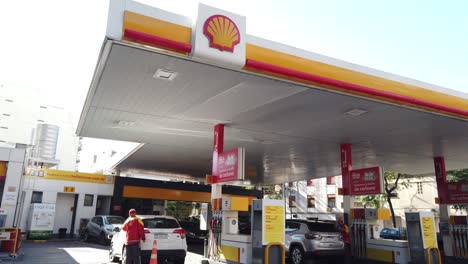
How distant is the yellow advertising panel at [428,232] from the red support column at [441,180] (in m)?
5.42

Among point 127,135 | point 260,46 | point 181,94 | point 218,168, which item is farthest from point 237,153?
point 127,135

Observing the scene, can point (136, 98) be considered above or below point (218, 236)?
above

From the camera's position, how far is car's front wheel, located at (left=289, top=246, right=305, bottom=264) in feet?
39.0

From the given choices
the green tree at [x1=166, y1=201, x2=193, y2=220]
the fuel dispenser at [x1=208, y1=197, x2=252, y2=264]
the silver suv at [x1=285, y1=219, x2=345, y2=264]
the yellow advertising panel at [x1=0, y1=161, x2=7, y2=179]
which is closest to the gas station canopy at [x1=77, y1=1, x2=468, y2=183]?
the fuel dispenser at [x1=208, y1=197, x2=252, y2=264]

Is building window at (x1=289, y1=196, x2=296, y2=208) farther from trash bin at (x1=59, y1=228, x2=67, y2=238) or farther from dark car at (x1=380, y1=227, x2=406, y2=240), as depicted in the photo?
trash bin at (x1=59, y1=228, x2=67, y2=238)

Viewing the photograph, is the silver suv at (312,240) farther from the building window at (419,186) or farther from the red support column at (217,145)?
the building window at (419,186)

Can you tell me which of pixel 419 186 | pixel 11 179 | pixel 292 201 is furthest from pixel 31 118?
pixel 419 186

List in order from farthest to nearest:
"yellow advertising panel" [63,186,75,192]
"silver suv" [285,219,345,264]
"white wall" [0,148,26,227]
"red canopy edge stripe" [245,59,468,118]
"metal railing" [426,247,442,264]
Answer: "yellow advertising panel" [63,186,75,192] < "white wall" [0,148,26,227] < "silver suv" [285,219,345,264] < "metal railing" [426,247,442,264] < "red canopy edge stripe" [245,59,468,118]

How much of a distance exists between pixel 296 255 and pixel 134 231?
533 centimetres

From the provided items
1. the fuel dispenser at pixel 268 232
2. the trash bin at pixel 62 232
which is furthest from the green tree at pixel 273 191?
the fuel dispenser at pixel 268 232

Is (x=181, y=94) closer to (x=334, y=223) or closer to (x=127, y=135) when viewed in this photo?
(x=127, y=135)

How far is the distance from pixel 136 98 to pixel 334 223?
291 inches

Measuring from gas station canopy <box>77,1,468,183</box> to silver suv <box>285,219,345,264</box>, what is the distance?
3.00 metres

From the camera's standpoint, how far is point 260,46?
7.53m
